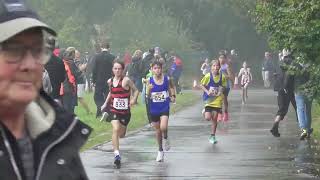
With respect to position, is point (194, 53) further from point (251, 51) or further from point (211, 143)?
point (211, 143)

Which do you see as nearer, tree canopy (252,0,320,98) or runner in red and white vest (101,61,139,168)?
tree canopy (252,0,320,98)

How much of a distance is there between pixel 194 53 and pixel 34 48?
48.6 metres

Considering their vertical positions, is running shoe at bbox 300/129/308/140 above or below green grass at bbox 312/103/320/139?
above

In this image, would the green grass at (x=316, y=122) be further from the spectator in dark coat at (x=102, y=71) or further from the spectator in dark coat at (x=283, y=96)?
the spectator in dark coat at (x=102, y=71)

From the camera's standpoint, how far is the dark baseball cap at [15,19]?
105 inches

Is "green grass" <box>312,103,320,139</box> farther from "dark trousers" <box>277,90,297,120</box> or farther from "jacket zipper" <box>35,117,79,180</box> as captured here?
"jacket zipper" <box>35,117,79,180</box>

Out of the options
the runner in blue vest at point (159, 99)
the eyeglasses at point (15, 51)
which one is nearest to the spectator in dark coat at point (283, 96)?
the runner in blue vest at point (159, 99)

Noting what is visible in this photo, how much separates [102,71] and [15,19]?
60.6 feet

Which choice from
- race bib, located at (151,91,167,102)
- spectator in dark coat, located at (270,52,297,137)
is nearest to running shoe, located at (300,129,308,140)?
spectator in dark coat, located at (270,52,297,137)

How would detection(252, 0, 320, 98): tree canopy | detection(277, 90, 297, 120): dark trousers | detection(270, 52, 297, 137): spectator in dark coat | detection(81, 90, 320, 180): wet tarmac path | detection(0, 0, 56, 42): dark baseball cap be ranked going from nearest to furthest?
detection(0, 0, 56, 42): dark baseball cap < detection(81, 90, 320, 180): wet tarmac path < detection(252, 0, 320, 98): tree canopy < detection(270, 52, 297, 137): spectator in dark coat < detection(277, 90, 297, 120): dark trousers

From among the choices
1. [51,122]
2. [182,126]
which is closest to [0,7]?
[51,122]

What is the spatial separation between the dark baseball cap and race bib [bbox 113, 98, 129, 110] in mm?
10854

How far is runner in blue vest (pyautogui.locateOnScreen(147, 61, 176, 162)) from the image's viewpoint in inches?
554

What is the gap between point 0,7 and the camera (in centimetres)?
274
